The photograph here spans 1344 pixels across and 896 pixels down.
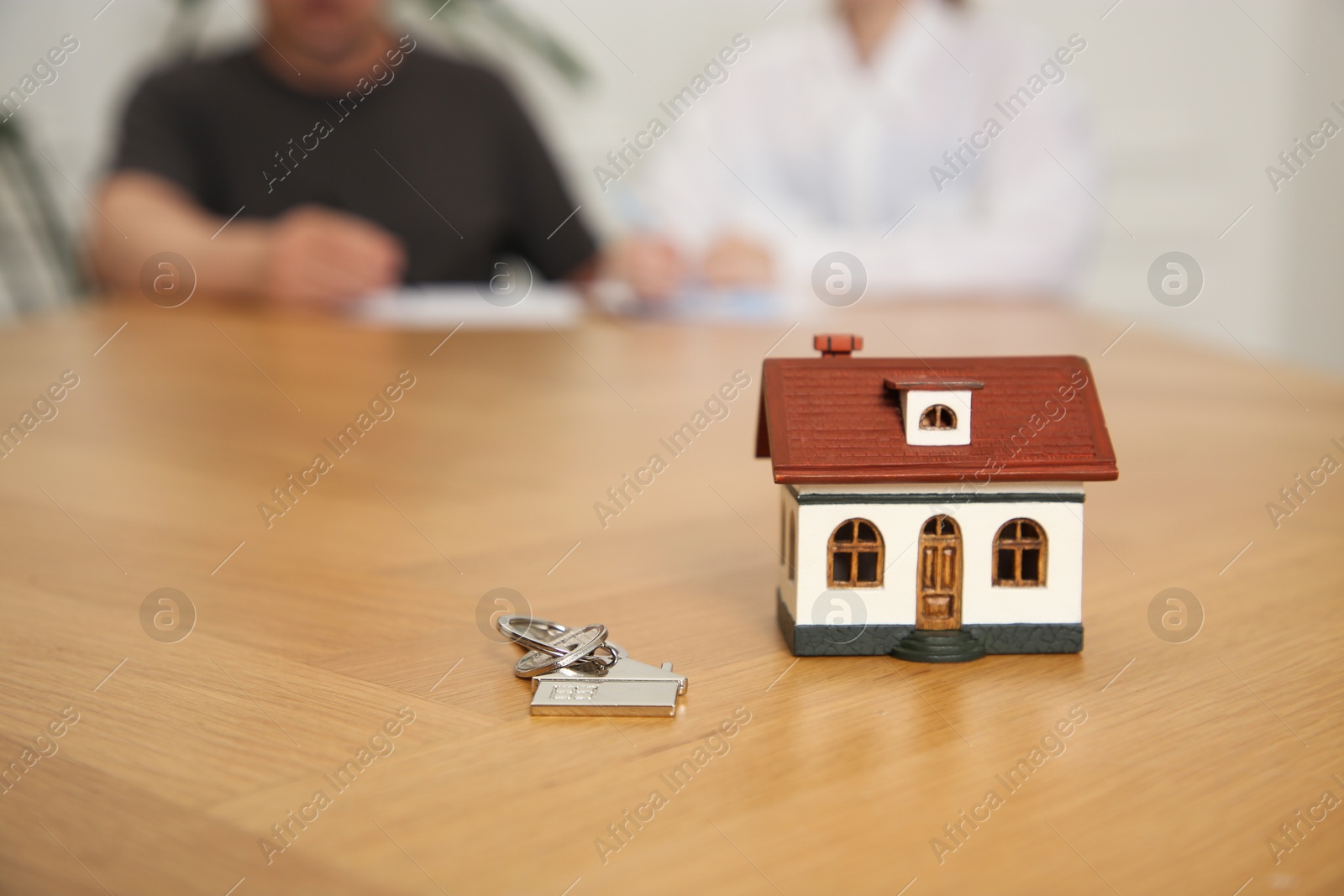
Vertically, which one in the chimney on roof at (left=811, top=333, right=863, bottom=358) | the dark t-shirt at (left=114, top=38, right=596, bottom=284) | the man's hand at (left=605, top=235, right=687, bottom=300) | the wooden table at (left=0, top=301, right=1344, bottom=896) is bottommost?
the wooden table at (left=0, top=301, right=1344, bottom=896)

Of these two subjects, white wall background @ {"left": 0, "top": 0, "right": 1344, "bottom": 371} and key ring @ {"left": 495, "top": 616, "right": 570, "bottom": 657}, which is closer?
key ring @ {"left": 495, "top": 616, "right": 570, "bottom": 657}

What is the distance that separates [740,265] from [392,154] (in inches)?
49.6

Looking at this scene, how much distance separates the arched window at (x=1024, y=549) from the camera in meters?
0.81

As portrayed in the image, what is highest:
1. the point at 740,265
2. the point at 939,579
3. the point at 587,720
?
the point at 740,265

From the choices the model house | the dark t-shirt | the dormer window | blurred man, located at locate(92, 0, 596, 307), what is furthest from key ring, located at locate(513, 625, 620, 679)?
the dark t-shirt

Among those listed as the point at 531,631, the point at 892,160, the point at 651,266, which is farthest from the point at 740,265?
the point at 531,631

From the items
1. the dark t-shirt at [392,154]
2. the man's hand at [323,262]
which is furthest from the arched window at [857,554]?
the dark t-shirt at [392,154]

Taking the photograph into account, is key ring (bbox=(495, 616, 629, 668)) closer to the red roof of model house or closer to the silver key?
the silver key

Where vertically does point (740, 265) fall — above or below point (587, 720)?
above

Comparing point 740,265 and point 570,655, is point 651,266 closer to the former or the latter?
point 740,265

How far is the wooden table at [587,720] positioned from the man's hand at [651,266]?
3.94 ft

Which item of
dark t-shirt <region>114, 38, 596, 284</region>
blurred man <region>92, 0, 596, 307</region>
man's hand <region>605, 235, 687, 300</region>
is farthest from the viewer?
dark t-shirt <region>114, 38, 596, 284</region>

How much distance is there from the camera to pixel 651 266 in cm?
274

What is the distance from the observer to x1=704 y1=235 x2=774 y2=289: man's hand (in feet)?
9.62
